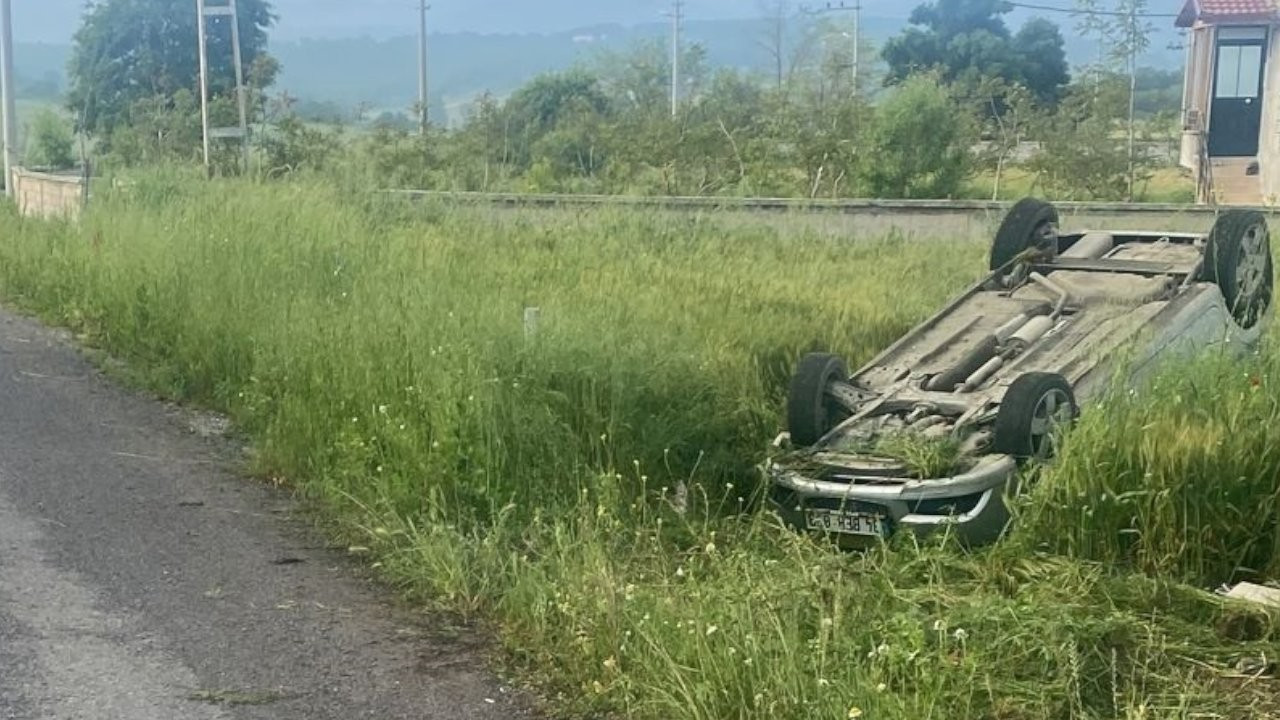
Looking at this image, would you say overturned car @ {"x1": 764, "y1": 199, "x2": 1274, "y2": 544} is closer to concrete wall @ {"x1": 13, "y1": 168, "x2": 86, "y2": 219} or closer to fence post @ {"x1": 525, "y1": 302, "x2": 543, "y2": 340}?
fence post @ {"x1": 525, "y1": 302, "x2": 543, "y2": 340}

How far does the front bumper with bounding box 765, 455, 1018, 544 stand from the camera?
17.4 feet

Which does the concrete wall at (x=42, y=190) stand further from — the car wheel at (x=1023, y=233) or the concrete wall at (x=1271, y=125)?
the concrete wall at (x=1271, y=125)

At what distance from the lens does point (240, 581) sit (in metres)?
5.04

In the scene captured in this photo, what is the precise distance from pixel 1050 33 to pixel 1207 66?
1498cm

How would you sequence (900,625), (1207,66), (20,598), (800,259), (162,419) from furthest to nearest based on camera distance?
(1207,66), (800,259), (162,419), (20,598), (900,625)

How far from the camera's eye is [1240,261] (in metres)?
7.44

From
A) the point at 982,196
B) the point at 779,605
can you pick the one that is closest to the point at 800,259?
the point at 779,605

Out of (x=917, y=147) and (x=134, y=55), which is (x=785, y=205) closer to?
(x=917, y=147)

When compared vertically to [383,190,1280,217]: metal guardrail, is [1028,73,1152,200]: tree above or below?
above

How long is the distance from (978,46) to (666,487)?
4230cm

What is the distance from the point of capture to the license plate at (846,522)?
5473 millimetres

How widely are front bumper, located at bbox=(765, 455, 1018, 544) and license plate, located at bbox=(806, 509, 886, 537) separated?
0.9 inches

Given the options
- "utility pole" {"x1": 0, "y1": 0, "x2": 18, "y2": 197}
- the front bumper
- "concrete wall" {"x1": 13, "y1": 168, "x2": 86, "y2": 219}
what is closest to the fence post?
the front bumper

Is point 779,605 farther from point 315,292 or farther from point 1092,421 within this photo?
point 315,292
